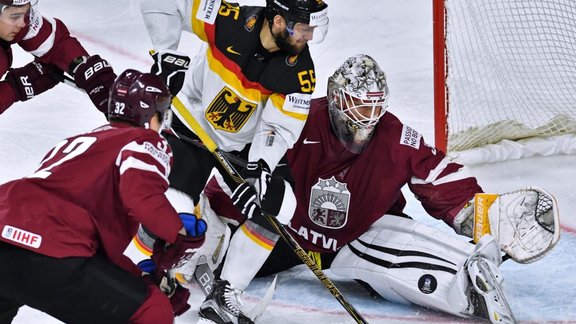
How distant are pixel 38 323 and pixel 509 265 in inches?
66.0

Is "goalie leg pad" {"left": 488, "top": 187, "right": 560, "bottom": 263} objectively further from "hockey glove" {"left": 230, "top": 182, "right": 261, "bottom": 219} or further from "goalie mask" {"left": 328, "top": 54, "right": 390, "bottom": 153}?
"hockey glove" {"left": 230, "top": 182, "right": 261, "bottom": 219}

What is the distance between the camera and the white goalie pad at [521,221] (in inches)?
143

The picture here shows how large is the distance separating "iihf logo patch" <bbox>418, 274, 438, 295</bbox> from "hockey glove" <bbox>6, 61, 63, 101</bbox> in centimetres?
145

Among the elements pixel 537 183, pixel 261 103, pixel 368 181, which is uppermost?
pixel 261 103

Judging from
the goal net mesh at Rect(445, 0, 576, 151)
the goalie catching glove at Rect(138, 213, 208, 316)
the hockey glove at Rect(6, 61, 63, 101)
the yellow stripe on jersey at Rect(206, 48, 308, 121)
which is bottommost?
the goal net mesh at Rect(445, 0, 576, 151)

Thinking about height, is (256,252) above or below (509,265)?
above

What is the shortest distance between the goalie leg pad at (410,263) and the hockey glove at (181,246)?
100 centimetres

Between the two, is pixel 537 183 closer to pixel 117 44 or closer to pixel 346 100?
pixel 346 100

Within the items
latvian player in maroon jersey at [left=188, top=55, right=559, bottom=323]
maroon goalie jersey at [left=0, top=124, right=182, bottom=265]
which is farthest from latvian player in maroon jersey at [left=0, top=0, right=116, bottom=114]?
maroon goalie jersey at [left=0, top=124, right=182, bottom=265]

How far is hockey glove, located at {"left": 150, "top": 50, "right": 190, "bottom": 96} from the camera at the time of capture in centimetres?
350

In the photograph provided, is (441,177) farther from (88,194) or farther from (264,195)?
(88,194)

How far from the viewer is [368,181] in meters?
3.75

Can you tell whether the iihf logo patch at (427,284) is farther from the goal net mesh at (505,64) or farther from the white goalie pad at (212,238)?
the goal net mesh at (505,64)

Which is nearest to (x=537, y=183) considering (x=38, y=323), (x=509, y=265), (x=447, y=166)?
(x=509, y=265)
